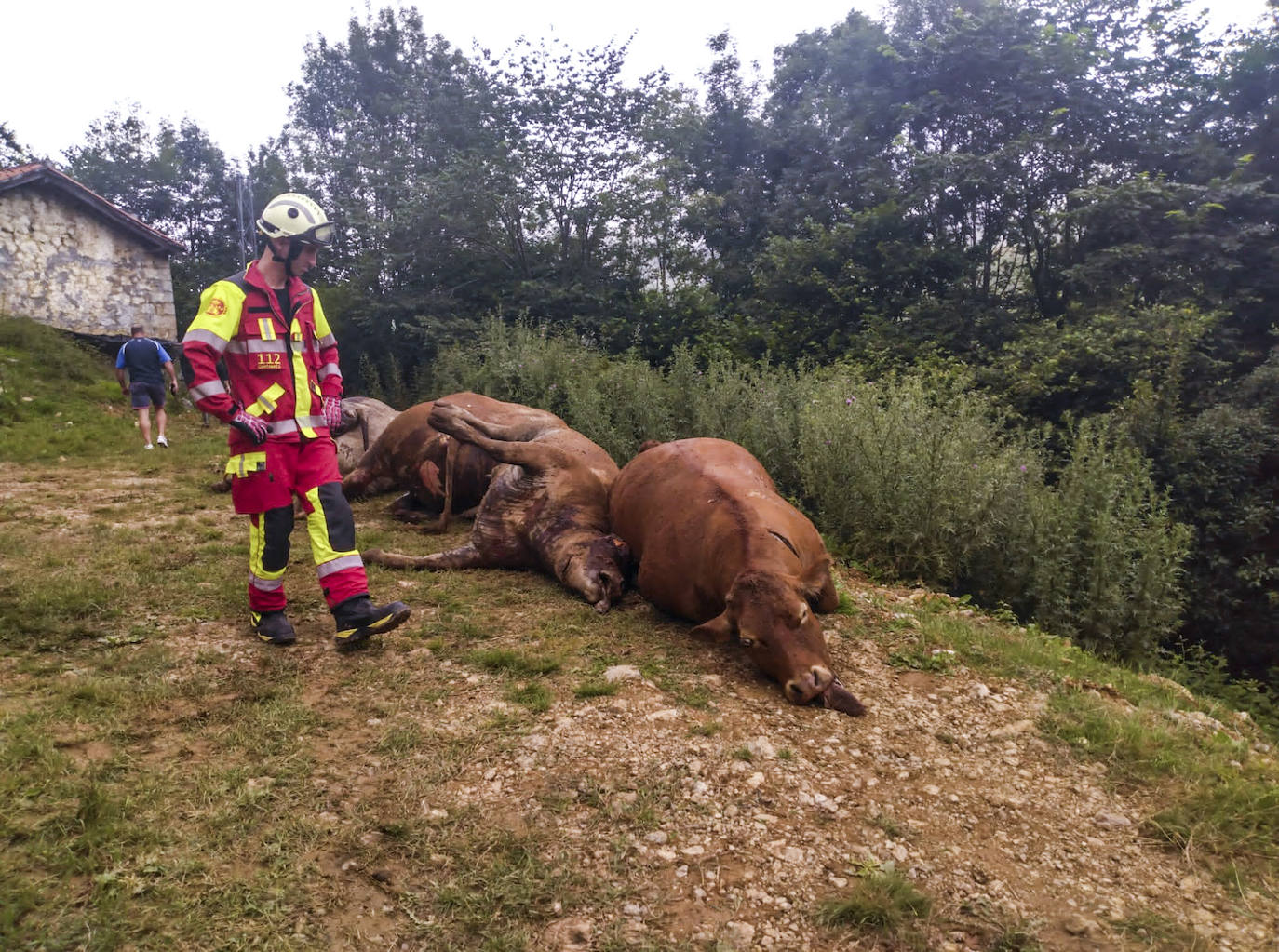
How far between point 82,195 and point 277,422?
1749 cm

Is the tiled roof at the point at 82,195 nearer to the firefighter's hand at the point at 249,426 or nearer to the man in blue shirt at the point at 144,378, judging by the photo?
the man in blue shirt at the point at 144,378

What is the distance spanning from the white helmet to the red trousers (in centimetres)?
109

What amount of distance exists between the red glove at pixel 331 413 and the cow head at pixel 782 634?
2.29 m

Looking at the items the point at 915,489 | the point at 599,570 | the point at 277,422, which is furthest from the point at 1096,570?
the point at 277,422

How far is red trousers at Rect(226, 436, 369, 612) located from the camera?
4066 millimetres

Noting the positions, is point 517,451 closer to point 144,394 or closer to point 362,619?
point 362,619

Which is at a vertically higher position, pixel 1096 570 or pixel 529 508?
pixel 529 508

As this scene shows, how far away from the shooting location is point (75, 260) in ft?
56.9

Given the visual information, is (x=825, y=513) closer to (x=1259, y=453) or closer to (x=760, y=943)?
(x=760, y=943)

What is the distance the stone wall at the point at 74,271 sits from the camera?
1642 centimetres

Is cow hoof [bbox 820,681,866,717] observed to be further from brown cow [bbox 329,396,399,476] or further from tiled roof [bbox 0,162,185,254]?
tiled roof [bbox 0,162,185,254]

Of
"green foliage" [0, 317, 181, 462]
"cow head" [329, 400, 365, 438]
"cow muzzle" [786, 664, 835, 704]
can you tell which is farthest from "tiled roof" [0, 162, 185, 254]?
"cow muzzle" [786, 664, 835, 704]

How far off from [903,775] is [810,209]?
1436cm

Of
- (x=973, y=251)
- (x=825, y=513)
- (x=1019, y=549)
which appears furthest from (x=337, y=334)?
(x=1019, y=549)
